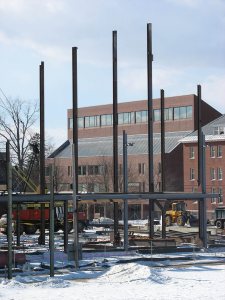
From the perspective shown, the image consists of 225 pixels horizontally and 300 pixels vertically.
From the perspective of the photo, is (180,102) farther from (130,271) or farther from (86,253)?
(130,271)

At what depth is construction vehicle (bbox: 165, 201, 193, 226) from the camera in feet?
Result: 193

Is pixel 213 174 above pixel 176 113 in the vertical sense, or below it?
below

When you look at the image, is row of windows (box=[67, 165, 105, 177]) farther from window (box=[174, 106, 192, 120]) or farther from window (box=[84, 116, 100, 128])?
window (box=[174, 106, 192, 120])

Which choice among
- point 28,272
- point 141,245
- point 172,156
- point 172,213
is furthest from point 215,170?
point 28,272

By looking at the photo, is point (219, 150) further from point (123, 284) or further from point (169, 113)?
point (123, 284)

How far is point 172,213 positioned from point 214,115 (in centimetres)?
4354

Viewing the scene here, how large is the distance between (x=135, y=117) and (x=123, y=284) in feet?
279

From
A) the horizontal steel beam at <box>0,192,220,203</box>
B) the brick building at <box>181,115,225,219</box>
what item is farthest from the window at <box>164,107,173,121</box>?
the horizontal steel beam at <box>0,192,220,203</box>

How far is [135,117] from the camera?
104 meters

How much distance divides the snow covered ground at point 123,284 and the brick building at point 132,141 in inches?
2500

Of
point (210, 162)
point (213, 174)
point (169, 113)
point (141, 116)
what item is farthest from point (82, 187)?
point (169, 113)

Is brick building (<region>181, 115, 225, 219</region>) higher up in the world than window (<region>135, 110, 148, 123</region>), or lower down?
lower down

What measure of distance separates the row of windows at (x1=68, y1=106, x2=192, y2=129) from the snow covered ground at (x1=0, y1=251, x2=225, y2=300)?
246 feet

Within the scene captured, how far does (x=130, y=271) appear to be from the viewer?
2161cm
